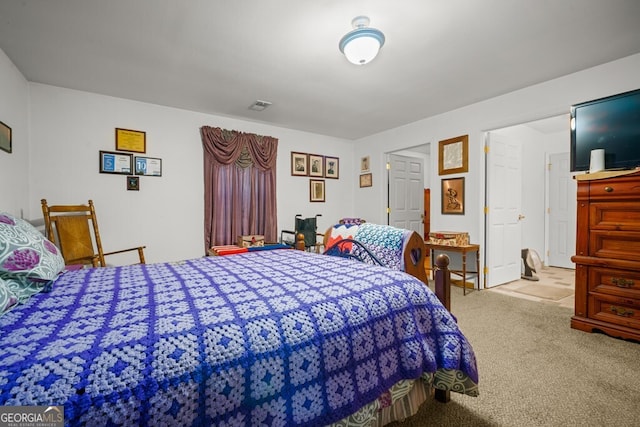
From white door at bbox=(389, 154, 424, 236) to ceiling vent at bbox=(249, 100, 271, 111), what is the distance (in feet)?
8.79

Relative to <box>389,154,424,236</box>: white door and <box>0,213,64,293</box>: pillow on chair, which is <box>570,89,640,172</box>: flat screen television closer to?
<box>389,154,424,236</box>: white door

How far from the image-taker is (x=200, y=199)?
402 centimetres

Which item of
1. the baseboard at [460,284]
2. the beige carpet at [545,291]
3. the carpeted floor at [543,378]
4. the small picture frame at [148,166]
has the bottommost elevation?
the carpeted floor at [543,378]

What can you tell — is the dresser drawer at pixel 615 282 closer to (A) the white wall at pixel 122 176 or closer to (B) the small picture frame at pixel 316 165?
(B) the small picture frame at pixel 316 165

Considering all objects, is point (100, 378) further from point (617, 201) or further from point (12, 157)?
point (617, 201)

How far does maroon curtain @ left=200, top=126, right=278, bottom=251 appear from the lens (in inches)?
158

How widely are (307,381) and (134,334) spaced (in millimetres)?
565

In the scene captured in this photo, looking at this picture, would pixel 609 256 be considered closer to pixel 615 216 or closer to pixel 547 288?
pixel 615 216

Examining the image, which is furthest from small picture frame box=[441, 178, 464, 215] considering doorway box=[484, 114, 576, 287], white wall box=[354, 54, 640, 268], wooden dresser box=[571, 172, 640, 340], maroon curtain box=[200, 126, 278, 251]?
maroon curtain box=[200, 126, 278, 251]

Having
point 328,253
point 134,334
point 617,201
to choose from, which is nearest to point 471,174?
point 617,201

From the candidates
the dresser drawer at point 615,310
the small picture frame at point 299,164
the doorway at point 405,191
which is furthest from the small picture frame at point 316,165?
the dresser drawer at point 615,310

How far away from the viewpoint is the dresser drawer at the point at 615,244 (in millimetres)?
2270

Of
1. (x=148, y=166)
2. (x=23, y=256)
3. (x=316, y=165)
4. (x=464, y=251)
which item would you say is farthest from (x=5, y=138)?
(x=464, y=251)

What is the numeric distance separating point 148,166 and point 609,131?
5.11 metres
